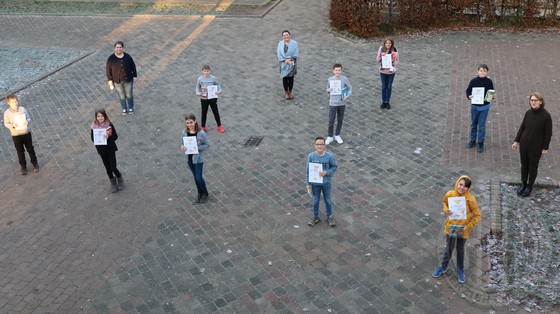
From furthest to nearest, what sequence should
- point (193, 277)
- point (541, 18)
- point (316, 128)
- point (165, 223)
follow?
point (541, 18) < point (316, 128) < point (165, 223) < point (193, 277)

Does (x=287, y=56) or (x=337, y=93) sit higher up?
(x=287, y=56)

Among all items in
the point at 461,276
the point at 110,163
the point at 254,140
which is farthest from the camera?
the point at 254,140

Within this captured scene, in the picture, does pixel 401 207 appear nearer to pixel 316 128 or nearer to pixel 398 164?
pixel 398 164

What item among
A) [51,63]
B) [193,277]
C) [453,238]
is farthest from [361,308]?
[51,63]

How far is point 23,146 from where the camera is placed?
34.0 ft

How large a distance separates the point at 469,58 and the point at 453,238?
385 inches

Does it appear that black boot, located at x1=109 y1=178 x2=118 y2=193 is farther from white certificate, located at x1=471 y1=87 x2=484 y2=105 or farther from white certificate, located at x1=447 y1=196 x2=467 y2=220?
white certificate, located at x1=471 y1=87 x2=484 y2=105

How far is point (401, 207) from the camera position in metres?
8.91

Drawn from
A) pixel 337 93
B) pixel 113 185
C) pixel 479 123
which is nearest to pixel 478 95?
pixel 479 123

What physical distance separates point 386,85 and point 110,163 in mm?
6297

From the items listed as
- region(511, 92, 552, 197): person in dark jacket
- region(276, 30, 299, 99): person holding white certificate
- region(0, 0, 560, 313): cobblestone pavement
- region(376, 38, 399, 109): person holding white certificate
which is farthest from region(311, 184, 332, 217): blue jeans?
region(276, 30, 299, 99): person holding white certificate

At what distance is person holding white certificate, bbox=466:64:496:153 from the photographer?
10039mm

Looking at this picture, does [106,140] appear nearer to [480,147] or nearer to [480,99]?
[480,99]

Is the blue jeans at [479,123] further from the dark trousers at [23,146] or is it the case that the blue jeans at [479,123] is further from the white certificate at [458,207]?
the dark trousers at [23,146]
